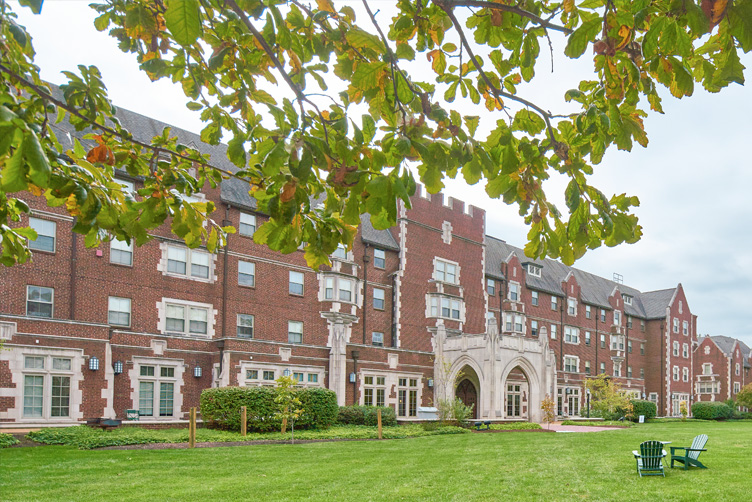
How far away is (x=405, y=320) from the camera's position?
111 feet

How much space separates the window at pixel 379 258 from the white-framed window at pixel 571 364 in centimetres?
2092

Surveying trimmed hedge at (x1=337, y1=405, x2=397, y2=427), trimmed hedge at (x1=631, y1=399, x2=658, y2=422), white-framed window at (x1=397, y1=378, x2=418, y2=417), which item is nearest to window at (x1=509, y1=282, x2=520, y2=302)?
trimmed hedge at (x1=631, y1=399, x2=658, y2=422)

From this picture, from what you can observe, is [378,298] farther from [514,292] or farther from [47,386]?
[47,386]

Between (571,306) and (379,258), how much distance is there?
22.2 meters

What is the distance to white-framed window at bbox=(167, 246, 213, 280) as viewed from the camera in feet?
84.6

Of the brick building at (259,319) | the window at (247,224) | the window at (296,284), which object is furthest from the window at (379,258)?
the window at (247,224)

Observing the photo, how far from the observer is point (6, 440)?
16.8 metres

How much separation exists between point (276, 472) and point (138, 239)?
9565 millimetres

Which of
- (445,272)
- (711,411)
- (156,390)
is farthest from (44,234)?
(711,411)

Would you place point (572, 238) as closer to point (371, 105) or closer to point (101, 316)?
point (371, 105)

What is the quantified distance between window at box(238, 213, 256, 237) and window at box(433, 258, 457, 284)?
11.5 m

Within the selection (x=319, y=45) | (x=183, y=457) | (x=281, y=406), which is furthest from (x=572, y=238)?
(x=281, y=406)

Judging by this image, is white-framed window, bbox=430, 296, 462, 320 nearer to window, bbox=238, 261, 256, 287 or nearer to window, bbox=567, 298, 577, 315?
window, bbox=238, 261, 256, 287

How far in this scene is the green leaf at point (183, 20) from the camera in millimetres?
3135
